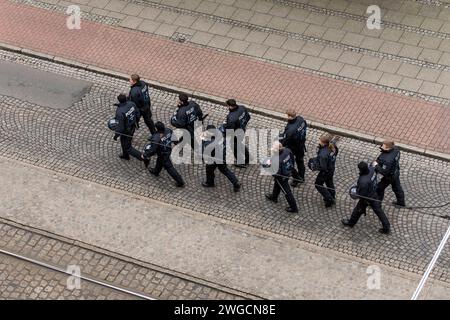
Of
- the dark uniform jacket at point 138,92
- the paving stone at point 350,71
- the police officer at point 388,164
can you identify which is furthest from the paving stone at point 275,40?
the police officer at point 388,164

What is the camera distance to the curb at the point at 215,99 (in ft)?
62.3

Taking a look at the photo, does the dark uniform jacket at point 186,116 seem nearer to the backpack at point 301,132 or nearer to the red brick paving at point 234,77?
the backpack at point 301,132

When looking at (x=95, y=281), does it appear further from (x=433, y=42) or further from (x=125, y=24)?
(x=433, y=42)

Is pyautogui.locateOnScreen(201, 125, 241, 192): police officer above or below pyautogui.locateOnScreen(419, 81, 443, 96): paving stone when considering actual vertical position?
below

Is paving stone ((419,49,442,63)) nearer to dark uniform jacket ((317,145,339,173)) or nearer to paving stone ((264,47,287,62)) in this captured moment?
paving stone ((264,47,287,62))

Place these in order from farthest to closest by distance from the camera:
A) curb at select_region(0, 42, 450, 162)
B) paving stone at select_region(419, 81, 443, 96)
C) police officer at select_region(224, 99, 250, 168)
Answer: paving stone at select_region(419, 81, 443, 96) < curb at select_region(0, 42, 450, 162) < police officer at select_region(224, 99, 250, 168)

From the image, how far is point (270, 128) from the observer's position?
19781 millimetres

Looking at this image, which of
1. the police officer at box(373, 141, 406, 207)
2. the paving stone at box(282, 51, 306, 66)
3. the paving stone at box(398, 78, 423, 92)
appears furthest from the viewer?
the paving stone at box(282, 51, 306, 66)

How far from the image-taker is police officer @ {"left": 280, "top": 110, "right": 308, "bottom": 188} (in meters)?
17.5

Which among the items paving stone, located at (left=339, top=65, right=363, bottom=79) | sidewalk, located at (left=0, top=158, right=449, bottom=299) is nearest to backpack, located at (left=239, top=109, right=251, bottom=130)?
sidewalk, located at (left=0, top=158, right=449, bottom=299)

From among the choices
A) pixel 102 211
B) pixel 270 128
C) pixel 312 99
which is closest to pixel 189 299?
pixel 102 211

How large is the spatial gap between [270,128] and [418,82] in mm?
3789

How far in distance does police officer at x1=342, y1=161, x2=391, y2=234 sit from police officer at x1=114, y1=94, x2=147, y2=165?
15.0ft

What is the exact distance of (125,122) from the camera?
18172 millimetres
